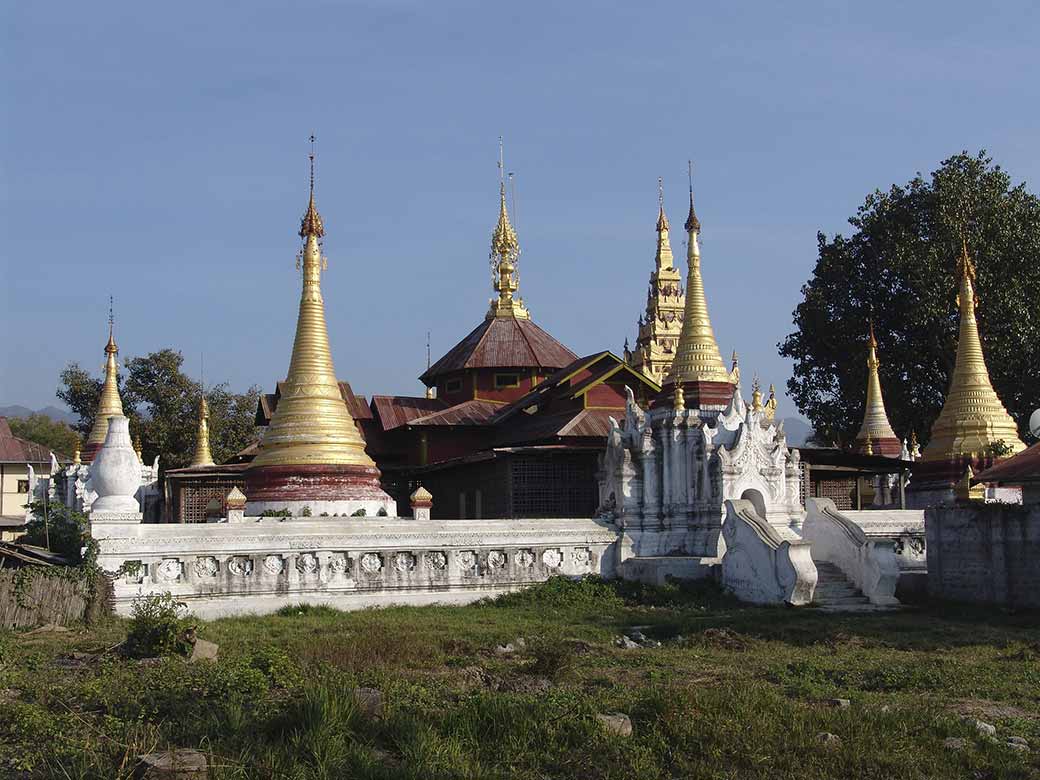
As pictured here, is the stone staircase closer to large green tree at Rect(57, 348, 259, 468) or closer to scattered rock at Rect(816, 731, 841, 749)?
scattered rock at Rect(816, 731, 841, 749)

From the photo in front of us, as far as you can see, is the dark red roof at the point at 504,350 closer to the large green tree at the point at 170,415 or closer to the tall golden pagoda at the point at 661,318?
the large green tree at the point at 170,415

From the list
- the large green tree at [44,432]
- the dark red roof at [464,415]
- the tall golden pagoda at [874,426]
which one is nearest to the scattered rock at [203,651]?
the dark red roof at [464,415]

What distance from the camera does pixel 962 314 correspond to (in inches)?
1451

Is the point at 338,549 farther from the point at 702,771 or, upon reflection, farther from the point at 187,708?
the point at 702,771

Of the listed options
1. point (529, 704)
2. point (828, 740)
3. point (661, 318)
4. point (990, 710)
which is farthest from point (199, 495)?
point (661, 318)

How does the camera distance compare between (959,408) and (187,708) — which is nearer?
(187,708)

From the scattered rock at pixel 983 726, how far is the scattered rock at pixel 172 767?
719cm

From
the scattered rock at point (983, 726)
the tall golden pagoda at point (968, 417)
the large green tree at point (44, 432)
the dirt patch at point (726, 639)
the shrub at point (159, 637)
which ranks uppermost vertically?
the large green tree at point (44, 432)

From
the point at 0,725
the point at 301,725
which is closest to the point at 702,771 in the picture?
the point at 301,725

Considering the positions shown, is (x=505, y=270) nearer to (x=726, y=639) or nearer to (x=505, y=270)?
(x=505, y=270)

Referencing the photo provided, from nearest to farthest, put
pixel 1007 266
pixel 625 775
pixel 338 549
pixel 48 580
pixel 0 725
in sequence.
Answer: pixel 625 775 → pixel 0 725 → pixel 48 580 → pixel 338 549 → pixel 1007 266

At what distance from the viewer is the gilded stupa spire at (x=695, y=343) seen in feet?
94.6

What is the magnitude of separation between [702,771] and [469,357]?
30.2 m


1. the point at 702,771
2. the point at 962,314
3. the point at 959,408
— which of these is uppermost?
the point at 962,314
